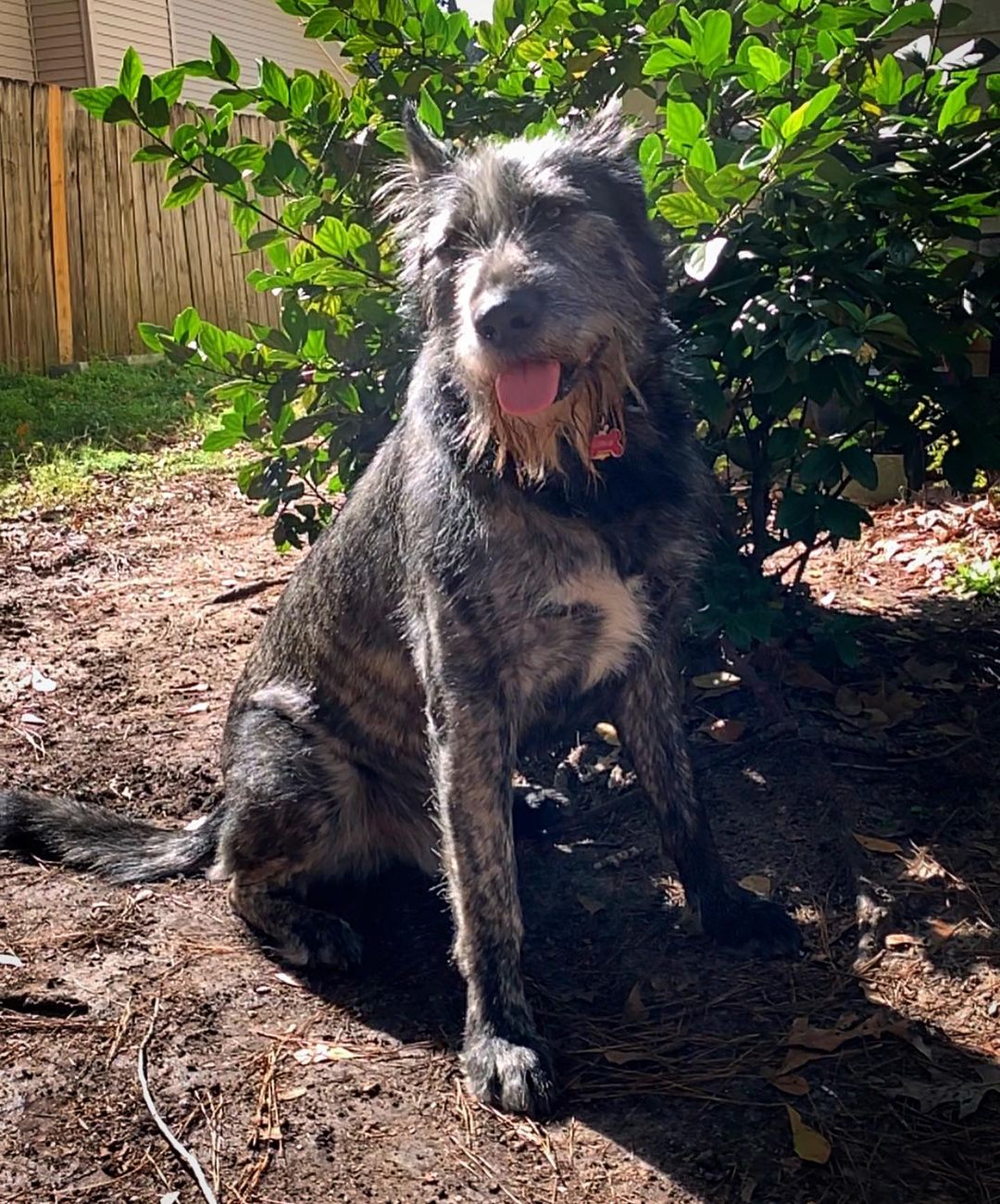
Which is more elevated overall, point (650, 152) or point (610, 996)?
point (650, 152)

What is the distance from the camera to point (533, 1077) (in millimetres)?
2664

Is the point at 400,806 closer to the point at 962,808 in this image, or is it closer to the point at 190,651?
the point at 962,808

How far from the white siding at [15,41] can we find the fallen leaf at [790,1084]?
17.4 m

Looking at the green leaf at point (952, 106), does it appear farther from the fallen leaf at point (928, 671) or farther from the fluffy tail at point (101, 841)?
the fluffy tail at point (101, 841)

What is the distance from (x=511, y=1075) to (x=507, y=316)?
1701 millimetres

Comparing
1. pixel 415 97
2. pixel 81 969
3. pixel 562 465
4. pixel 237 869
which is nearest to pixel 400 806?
pixel 237 869

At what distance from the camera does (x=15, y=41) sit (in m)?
16.5

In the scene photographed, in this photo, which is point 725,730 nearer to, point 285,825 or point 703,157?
point 285,825

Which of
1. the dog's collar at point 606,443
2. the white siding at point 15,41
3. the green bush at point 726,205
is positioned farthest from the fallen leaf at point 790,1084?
the white siding at point 15,41

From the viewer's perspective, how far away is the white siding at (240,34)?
18.5 m

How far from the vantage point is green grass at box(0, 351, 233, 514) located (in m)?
8.34

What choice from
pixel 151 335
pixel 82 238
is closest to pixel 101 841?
pixel 151 335

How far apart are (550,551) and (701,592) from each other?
1.04 metres

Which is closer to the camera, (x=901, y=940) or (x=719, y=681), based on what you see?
(x=901, y=940)
